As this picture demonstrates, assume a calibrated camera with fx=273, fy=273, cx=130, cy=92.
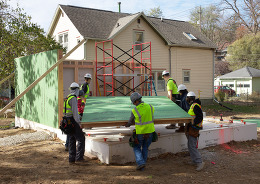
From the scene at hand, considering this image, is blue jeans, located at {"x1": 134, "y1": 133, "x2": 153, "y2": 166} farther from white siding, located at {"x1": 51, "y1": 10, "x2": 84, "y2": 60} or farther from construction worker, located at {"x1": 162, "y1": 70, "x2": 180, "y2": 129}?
white siding, located at {"x1": 51, "y1": 10, "x2": 84, "y2": 60}

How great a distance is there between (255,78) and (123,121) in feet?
112

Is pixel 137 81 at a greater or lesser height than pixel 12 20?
lesser

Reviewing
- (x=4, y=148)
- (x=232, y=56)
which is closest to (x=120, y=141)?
(x=4, y=148)

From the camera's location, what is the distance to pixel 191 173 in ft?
22.7

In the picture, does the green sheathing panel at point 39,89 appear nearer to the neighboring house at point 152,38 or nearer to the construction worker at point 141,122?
the construction worker at point 141,122

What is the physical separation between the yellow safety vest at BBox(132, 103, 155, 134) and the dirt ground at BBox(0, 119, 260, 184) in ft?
3.54

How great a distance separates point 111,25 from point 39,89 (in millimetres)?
10880

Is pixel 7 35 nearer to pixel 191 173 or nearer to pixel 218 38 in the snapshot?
pixel 191 173

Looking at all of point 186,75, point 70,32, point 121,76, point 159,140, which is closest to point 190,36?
point 186,75

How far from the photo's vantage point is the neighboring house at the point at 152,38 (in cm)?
1973

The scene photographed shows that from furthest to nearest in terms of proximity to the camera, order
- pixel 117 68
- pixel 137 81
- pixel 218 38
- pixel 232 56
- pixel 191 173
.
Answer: pixel 218 38 → pixel 232 56 → pixel 137 81 → pixel 117 68 → pixel 191 173

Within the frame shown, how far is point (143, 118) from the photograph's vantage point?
6742mm

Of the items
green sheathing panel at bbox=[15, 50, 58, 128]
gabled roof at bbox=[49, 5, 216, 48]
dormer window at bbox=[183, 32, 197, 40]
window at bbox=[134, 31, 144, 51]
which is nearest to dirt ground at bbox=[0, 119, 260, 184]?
green sheathing panel at bbox=[15, 50, 58, 128]

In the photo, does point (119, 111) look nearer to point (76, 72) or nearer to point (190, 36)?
point (76, 72)
